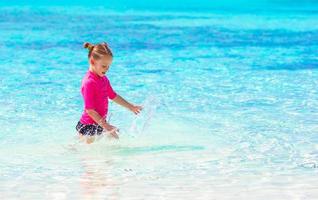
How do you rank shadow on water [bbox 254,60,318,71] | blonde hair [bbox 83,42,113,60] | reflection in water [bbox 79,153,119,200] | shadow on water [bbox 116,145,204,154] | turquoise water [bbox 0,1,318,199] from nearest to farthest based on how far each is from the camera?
reflection in water [bbox 79,153,119,200]
turquoise water [bbox 0,1,318,199]
blonde hair [bbox 83,42,113,60]
shadow on water [bbox 116,145,204,154]
shadow on water [bbox 254,60,318,71]

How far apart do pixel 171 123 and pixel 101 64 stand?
5.93ft

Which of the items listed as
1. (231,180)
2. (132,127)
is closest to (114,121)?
(132,127)

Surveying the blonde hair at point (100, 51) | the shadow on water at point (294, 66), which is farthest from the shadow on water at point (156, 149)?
the shadow on water at point (294, 66)

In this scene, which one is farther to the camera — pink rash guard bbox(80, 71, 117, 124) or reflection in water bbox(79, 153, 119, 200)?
pink rash guard bbox(80, 71, 117, 124)

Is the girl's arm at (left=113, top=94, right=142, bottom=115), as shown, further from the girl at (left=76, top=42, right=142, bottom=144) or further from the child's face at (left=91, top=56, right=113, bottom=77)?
the child's face at (left=91, top=56, right=113, bottom=77)

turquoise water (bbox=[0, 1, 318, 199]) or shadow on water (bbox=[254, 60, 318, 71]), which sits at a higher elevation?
shadow on water (bbox=[254, 60, 318, 71])

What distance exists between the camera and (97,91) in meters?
5.70

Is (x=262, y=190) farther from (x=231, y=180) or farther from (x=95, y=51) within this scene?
(x=95, y=51)

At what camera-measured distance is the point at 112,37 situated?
18312 millimetres

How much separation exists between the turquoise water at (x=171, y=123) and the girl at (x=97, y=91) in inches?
9.1

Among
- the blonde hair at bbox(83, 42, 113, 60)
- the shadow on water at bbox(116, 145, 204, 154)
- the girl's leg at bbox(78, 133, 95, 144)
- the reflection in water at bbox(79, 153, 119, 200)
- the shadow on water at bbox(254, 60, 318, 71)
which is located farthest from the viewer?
the shadow on water at bbox(254, 60, 318, 71)

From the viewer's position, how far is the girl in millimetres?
5590

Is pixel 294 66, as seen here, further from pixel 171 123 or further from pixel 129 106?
pixel 129 106

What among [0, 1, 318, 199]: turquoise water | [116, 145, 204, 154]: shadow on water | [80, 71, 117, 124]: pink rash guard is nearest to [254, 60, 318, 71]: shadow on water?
[0, 1, 318, 199]: turquoise water
